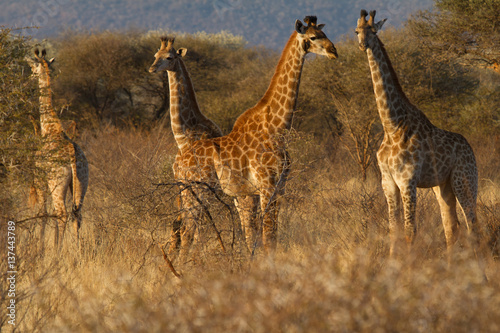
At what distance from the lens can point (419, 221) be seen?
581 centimetres

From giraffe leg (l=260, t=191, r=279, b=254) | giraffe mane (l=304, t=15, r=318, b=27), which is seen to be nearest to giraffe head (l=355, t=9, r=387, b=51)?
giraffe mane (l=304, t=15, r=318, b=27)

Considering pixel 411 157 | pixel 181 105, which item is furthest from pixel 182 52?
pixel 411 157

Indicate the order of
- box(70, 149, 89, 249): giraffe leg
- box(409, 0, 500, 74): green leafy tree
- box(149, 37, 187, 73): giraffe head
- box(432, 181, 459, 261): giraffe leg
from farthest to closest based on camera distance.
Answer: box(409, 0, 500, 74): green leafy tree → box(70, 149, 89, 249): giraffe leg → box(149, 37, 187, 73): giraffe head → box(432, 181, 459, 261): giraffe leg

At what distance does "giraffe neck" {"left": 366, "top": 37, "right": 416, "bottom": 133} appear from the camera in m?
5.28

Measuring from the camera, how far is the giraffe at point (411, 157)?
508cm

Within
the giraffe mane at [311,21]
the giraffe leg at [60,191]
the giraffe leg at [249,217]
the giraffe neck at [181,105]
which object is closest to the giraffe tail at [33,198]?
the giraffe leg at [60,191]

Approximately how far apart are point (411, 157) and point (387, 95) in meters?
0.68

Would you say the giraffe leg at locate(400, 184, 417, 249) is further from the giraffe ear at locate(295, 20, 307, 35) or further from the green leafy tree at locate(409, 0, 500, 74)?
the green leafy tree at locate(409, 0, 500, 74)

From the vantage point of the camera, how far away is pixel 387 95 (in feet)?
17.4

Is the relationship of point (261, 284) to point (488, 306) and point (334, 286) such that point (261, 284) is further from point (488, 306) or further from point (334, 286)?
point (488, 306)

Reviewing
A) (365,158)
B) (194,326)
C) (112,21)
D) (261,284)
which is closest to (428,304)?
(261,284)

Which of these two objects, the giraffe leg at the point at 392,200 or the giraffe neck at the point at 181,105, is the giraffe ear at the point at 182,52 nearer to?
the giraffe neck at the point at 181,105

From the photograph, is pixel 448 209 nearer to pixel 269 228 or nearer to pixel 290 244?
pixel 290 244

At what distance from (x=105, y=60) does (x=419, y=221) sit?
1632cm
